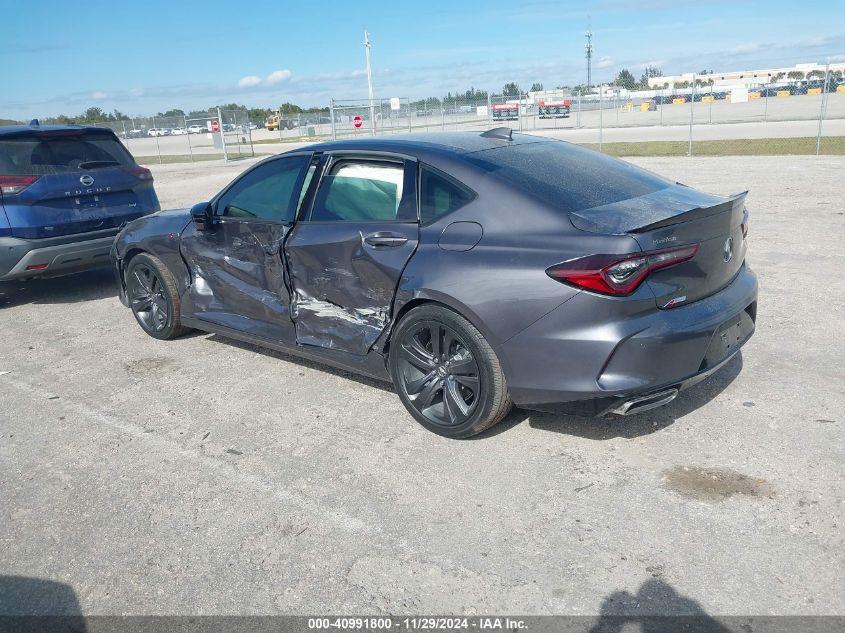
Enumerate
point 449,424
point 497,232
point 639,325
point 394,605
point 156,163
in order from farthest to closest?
1. point 156,163
2. point 449,424
3. point 497,232
4. point 639,325
5. point 394,605

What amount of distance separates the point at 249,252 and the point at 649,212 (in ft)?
8.98

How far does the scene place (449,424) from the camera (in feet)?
13.0

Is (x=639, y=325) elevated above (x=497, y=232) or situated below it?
below

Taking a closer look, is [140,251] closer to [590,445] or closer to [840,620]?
[590,445]

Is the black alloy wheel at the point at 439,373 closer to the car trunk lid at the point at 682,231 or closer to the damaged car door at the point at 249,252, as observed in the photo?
the car trunk lid at the point at 682,231

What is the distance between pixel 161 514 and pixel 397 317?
1.62 m

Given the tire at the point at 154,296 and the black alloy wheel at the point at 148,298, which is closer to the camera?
the tire at the point at 154,296

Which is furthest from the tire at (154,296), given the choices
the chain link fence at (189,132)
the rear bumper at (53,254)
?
the chain link fence at (189,132)

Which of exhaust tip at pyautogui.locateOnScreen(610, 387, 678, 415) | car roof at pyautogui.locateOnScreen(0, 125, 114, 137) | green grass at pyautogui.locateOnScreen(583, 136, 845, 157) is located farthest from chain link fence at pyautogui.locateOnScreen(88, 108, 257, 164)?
exhaust tip at pyautogui.locateOnScreen(610, 387, 678, 415)

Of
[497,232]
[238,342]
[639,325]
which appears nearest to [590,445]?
[639,325]

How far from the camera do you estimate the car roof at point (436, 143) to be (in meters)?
4.24

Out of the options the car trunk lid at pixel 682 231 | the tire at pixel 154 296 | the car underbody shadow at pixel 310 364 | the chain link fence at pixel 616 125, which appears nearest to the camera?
the car trunk lid at pixel 682 231

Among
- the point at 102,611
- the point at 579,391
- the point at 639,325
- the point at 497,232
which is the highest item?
the point at 497,232

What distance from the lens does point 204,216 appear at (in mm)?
5273
